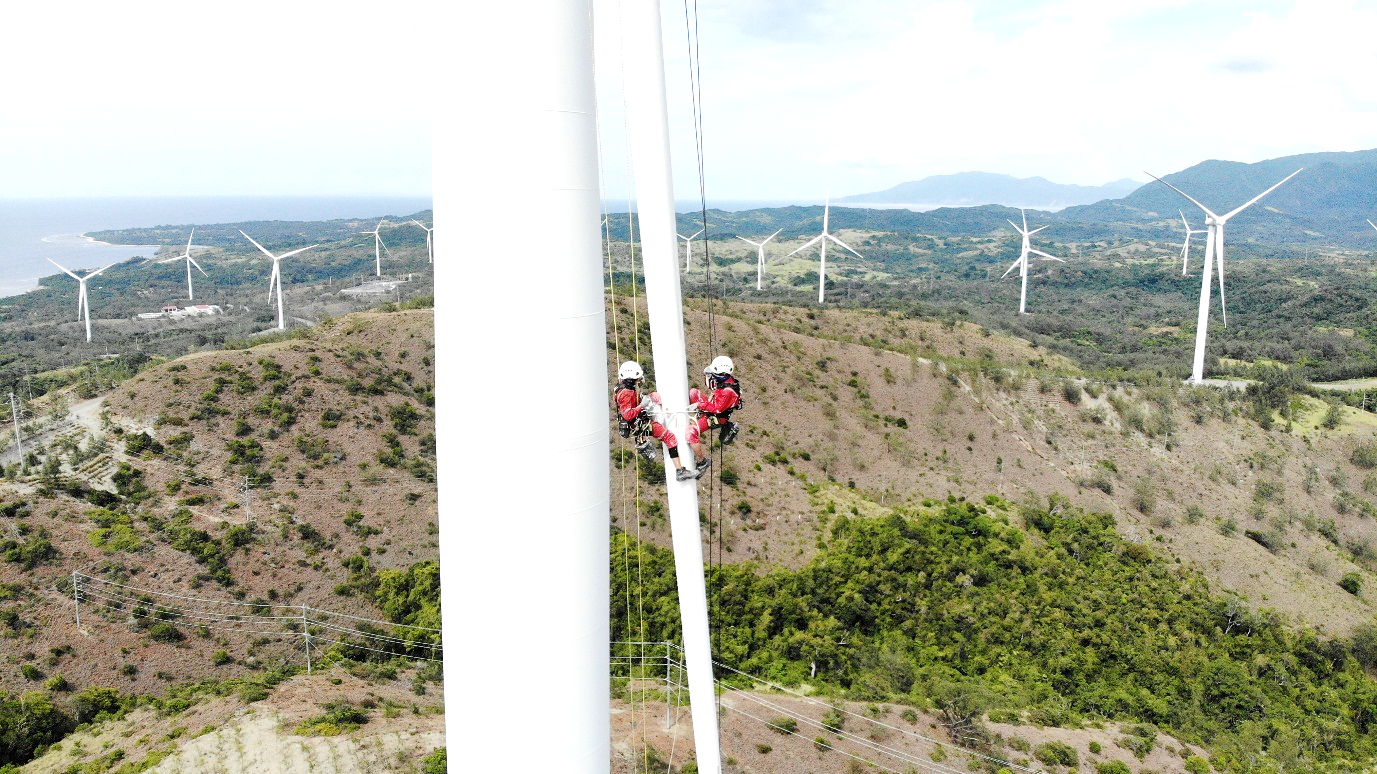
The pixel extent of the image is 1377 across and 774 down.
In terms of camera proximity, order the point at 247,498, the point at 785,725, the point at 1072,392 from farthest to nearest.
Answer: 1. the point at 1072,392
2. the point at 247,498
3. the point at 785,725

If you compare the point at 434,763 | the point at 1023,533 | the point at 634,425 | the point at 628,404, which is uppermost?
the point at 628,404

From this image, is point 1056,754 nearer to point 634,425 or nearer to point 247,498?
point 634,425

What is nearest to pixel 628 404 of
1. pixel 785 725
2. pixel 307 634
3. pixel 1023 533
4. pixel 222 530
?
pixel 785 725

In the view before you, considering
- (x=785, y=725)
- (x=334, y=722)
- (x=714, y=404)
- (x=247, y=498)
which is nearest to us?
(x=714, y=404)

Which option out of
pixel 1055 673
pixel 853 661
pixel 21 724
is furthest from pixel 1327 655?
pixel 21 724

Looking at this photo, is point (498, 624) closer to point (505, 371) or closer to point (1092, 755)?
point (505, 371)

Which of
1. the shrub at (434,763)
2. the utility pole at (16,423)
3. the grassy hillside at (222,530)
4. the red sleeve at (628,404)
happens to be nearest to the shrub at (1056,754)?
the shrub at (434,763)

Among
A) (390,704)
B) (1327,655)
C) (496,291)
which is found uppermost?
(496,291)
